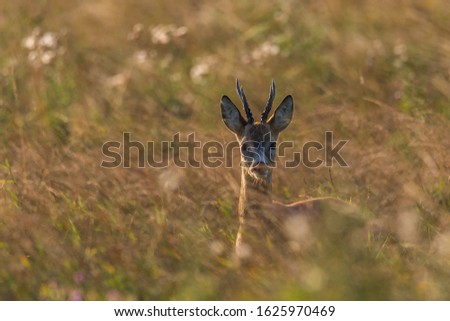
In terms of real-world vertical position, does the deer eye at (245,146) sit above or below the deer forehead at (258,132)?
below

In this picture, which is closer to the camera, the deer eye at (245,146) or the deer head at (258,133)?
the deer head at (258,133)

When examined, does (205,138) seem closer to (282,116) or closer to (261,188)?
(282,116)

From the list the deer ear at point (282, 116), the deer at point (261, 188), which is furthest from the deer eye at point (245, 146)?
the deer ear at point (282, 116)

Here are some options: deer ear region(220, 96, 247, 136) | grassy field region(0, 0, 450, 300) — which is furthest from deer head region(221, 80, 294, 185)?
grassy field region(0, 0, 450, 300)

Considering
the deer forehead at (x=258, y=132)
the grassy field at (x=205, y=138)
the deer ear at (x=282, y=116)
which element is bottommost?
the grassy field at (x=205, y=138)

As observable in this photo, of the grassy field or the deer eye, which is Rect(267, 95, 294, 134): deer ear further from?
the grassy field

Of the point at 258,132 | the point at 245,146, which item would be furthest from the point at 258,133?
the point at 245,146

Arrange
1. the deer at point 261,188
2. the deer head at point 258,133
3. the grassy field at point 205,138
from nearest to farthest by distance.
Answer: the grassy field at point 205,138, the deer at point 261,188, the deer head at point 258,133

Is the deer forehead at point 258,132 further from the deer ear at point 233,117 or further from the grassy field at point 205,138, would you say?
the grassy field at point 205,138

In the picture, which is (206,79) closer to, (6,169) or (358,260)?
(6,169)
